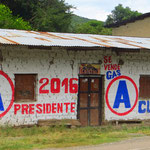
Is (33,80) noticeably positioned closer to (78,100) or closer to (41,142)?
(78,100)

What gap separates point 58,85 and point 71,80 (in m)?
0.53

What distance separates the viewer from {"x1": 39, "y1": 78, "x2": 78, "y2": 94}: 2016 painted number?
1019 centimetres

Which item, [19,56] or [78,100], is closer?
[19,56]

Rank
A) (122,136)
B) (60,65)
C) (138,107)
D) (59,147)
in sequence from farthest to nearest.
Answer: (138,107) < (60,65) < (122,136) < (59,147)

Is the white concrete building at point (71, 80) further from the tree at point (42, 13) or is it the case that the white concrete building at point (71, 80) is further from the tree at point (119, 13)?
the tree at point (119, 13)

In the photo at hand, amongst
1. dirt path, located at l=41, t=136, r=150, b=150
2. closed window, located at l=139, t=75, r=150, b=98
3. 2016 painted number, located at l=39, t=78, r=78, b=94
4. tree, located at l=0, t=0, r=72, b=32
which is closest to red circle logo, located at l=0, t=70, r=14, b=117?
2016 painted number, located at l=39, t=78, r=78, b=94

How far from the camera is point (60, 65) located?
34.3ft

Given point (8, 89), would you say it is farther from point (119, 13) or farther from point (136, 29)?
point (119, 13)

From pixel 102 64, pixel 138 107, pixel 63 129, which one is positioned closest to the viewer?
pixel 63 129

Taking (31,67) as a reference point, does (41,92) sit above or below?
below

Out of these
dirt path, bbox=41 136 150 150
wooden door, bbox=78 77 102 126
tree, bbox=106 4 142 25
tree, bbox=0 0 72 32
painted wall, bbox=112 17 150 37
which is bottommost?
dirt path, bbox=41 136 150 150

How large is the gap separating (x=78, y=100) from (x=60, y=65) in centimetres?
151

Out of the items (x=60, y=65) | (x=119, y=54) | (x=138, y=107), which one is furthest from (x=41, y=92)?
(x=138, y=107)

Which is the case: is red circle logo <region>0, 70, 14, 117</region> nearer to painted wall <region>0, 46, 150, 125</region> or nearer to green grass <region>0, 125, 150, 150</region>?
painted wall <region>0, 46, 150, 125</region>
